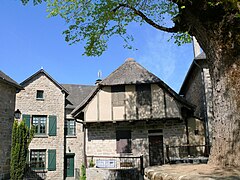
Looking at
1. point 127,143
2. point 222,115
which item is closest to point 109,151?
point 127,143

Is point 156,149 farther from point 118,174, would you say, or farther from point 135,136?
point 118,174

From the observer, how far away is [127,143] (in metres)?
16.0

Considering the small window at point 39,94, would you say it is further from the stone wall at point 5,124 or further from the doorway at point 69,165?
the stone wall at point 5,124

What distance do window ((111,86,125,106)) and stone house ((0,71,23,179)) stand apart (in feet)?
19.1

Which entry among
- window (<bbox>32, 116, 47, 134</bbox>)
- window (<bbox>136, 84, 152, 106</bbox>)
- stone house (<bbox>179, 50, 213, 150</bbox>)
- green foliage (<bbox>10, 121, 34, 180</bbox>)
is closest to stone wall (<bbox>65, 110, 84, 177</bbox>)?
window (<bbox>32, 116, 47, 134</bbox>)

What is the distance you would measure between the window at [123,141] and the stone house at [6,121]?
20.9ft

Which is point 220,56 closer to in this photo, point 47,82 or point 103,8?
point 103,8

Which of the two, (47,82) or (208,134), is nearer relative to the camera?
(208,134)

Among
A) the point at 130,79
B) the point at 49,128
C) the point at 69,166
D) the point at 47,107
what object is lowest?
the point at 69,166

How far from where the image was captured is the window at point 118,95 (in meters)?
15.9

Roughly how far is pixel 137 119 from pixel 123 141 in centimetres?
189

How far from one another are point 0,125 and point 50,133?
23.8ft

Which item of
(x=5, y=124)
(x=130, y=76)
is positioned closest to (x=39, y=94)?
(x=5, y=124)

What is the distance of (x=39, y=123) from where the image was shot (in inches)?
835
